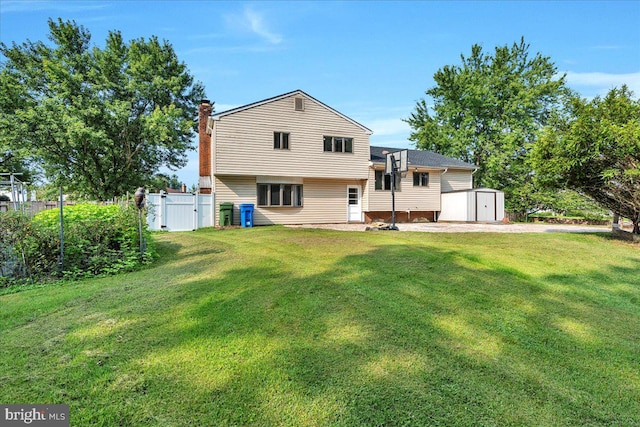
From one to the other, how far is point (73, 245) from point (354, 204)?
46.4 ft

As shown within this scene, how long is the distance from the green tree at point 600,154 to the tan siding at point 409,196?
797cm

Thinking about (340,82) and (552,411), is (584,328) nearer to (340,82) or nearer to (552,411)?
(552,411)

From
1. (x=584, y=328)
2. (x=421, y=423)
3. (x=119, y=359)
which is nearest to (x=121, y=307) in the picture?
(x=119, y=359)

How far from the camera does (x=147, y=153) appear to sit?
25.0 metres

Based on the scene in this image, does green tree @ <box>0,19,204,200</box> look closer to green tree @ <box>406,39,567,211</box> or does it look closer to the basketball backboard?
the basketball backboard

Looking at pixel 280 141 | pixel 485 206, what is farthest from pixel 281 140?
pixel 485 206

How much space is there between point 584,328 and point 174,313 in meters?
4.56

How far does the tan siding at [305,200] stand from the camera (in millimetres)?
15484

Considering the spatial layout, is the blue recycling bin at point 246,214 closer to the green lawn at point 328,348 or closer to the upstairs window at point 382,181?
the upstairs window at point 382,181

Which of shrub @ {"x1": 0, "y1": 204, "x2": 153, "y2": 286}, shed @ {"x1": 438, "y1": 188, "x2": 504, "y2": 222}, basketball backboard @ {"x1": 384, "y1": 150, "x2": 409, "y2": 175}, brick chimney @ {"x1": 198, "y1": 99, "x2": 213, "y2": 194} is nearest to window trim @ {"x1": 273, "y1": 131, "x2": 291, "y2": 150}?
brick chimney @ {"x1": 198, "y1": 99, "x2": 213, "y2": 194}

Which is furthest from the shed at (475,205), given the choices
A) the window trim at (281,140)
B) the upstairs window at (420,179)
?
the window trim at (281,140)

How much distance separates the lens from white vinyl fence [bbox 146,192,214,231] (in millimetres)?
13992

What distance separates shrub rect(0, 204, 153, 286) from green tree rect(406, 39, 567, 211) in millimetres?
25524

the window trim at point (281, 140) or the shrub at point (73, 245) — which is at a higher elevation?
the window trim at point (281, 140)
